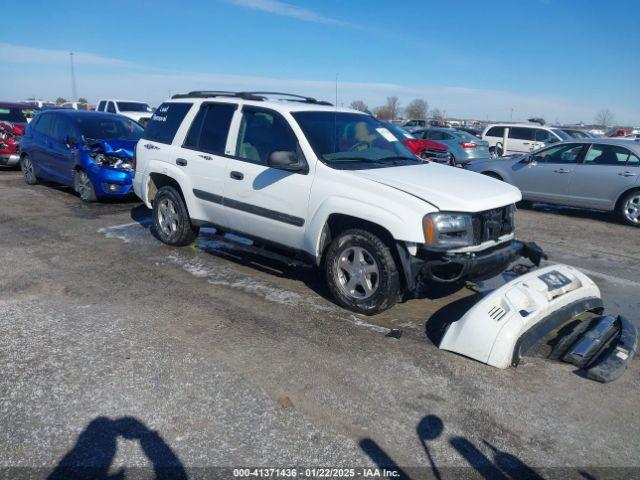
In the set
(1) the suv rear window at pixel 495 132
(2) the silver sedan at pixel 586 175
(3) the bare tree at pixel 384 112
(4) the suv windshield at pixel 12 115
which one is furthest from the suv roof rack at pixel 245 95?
(3) the bare tree at pixel 384 112

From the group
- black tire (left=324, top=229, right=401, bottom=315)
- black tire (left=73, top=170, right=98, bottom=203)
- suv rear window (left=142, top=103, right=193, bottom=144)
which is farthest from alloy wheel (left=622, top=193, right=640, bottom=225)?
black tire (left=73, top=170, right=98, bottom=203)

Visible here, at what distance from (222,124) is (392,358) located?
3308 millimetres

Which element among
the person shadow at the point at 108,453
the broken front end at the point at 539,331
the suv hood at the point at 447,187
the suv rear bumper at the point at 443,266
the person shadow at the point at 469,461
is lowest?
the person shadow at the point at 108,453

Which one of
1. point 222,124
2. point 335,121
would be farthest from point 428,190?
point 222,124

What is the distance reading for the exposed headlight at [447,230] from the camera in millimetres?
4238

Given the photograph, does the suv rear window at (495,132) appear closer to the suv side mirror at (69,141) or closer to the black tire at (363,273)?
the suv side mirror at (69,141)

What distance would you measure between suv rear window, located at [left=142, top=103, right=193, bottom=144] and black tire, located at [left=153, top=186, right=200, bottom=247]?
65cm

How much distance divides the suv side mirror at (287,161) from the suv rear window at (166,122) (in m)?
2.00

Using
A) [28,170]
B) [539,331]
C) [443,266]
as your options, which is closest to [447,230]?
[443,266]

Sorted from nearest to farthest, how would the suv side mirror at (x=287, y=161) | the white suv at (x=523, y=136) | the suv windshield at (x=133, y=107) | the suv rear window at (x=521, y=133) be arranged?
the suv side mirror at (x=287, y=161) → the white suv at (x=523, y=136) → the suv rear window at (x=521, y=133) → the suv windshield at (x=133, y=107)

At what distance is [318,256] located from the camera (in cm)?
503

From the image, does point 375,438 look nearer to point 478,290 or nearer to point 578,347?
point 578,347

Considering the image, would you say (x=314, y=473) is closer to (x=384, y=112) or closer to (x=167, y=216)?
(x=167, y=216)

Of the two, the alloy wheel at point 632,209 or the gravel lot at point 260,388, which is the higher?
the alloy wheel at point 632,209
